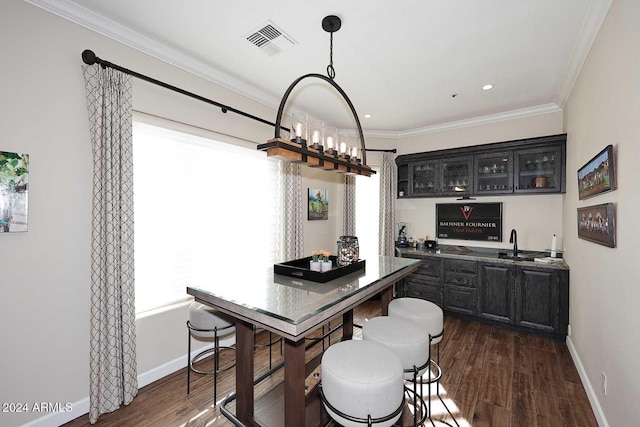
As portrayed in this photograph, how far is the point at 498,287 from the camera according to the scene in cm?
365

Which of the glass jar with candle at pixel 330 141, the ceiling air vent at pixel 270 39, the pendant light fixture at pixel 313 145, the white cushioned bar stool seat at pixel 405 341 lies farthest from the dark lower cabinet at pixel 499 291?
the ceiling air vent at pixel 270 39

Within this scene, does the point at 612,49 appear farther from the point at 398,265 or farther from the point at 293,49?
the point at 293,49

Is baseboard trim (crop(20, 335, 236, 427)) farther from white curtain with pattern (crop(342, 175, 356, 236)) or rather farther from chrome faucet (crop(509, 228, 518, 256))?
chrome faucet (crop(509, 228, 518, 256))

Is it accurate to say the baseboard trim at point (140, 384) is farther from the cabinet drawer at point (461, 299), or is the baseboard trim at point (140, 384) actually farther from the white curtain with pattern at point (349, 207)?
the cabinet drawer at point (461, 299)

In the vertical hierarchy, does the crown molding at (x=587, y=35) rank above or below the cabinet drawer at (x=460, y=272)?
above

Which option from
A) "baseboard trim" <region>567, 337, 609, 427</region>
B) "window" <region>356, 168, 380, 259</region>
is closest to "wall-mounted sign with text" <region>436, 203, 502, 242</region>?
"window" <region>356, 168, 380, 259</region>

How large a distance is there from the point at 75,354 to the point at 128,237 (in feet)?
3.03

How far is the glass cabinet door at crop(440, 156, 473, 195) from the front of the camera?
4.15 meters

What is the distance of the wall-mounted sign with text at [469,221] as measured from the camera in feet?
13.7

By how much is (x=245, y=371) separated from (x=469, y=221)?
389 centimetres

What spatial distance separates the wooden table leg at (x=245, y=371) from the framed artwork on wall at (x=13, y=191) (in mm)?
1596

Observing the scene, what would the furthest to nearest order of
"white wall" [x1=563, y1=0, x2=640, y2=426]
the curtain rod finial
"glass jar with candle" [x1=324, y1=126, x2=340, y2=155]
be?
"glass jar with candle" [x1=324, y1=126, x2=340, y2=155] → the curtain rod finial → "white wall" [x1=563, y1=0, x2=640, y2=426]

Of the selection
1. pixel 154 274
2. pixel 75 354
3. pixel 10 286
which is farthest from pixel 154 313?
pixel 10 286

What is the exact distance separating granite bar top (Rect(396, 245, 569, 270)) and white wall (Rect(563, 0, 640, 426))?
29.3 inches
